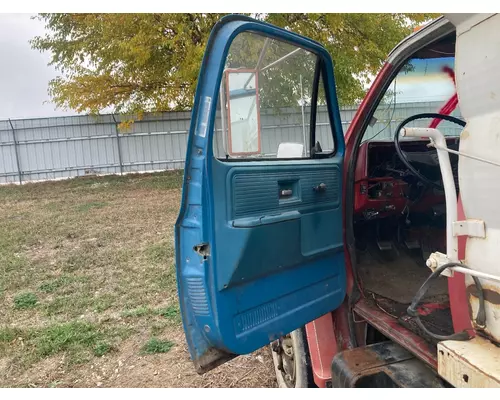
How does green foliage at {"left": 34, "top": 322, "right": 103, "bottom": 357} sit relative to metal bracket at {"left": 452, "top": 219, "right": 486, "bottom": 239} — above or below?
below

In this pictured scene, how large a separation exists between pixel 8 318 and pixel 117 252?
2.20m

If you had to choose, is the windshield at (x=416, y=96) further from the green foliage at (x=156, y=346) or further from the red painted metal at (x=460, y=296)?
the green foliage at (x=156, y=346)

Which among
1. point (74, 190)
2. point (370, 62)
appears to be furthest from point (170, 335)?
point (74, 190)

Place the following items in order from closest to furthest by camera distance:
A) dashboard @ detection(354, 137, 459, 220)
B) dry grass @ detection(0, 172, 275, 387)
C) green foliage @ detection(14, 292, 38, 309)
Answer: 1. dashboard @ detection(354, 137, 459, 220)
2. dry grass @ detection(0, 172, 275, 387)
3. green foliage @ detection(14, 292, 38, 309)

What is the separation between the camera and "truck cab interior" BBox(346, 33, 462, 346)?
254cm

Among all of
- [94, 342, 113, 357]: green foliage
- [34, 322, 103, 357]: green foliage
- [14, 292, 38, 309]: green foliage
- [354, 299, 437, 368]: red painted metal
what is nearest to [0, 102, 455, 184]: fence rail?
[14, 292, 38, 309]: green foliage

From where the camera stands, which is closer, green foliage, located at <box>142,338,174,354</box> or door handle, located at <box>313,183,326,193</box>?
door handle, located at <box>313,183,326,193</box>

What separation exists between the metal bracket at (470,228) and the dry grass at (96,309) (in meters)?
2.07

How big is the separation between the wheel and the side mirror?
1198 millimetres

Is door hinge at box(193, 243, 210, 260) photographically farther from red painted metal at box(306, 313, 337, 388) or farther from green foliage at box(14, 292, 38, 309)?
green foliage at box(14, 292, 38, 309)

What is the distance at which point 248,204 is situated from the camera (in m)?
1.92

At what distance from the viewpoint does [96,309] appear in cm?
450

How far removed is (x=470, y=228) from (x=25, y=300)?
4548 millimetres

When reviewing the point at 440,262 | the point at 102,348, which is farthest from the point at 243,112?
the point at 102,348
